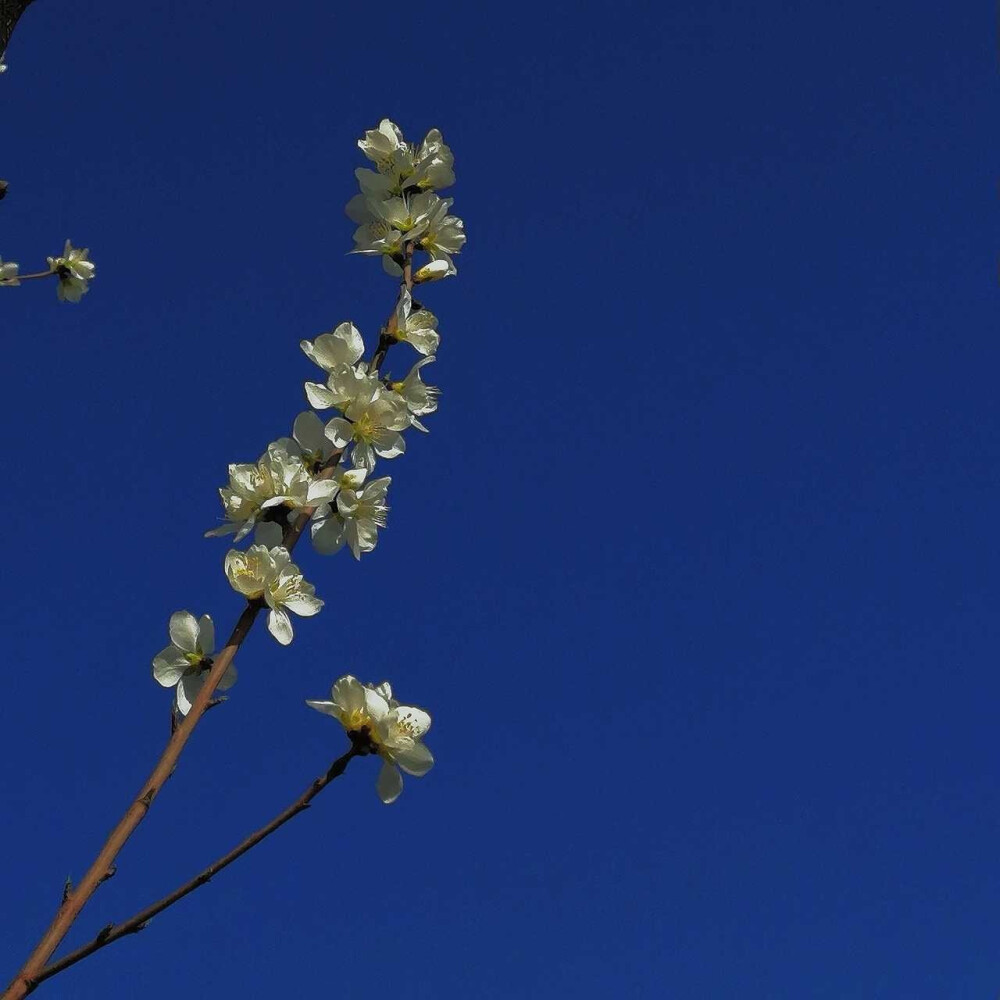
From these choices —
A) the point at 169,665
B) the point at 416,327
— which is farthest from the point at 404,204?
the point at 169,665

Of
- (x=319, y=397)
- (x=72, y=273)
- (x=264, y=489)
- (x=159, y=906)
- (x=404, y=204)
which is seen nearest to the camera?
(x=159, y=906)

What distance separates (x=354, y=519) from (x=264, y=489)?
203mm

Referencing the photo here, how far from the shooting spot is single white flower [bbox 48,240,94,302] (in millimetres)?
5242

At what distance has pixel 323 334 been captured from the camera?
205 centimetres

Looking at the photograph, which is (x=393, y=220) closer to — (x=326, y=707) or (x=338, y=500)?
(x=338, y=500)

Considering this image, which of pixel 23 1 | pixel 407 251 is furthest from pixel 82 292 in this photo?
pixel 407 251

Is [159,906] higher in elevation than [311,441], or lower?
lower

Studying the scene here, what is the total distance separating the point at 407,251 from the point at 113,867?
1565mm

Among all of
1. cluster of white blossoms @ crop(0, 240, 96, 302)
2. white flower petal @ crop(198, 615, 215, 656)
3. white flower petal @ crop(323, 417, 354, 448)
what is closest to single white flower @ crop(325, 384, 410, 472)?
white flower petal @ crop(323, 417, 354, 448)

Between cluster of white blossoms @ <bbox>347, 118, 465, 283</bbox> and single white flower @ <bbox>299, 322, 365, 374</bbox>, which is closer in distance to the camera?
single white flower @ <bbox>299, 322, 365, 374</bbox>

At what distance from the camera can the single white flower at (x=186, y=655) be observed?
5.45 ft

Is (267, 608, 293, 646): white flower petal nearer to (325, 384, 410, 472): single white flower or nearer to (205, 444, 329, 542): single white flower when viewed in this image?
(205, 444, 329, 542): single white flower

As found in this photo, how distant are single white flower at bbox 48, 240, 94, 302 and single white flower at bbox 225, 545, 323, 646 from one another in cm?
414

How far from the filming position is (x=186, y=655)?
169 cm
